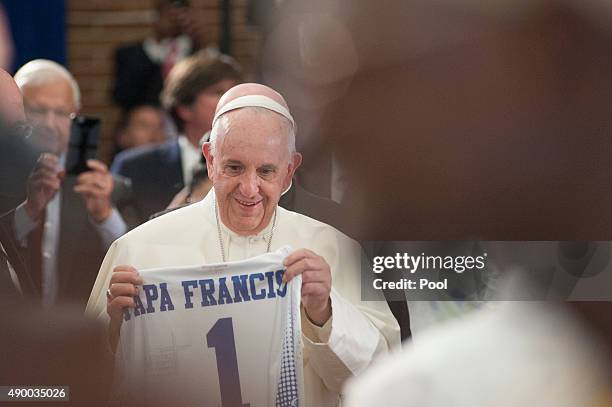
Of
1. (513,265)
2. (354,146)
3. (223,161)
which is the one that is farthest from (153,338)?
(354,146)

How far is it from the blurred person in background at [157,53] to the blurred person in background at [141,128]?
0.02 meters

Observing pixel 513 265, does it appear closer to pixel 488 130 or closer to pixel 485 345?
pixel 488 130

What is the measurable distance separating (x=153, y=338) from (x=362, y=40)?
1.65 metres

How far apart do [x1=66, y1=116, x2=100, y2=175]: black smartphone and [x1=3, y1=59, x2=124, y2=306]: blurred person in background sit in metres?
0.02

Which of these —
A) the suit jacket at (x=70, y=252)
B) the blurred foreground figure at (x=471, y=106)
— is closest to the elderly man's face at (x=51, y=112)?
the suit jacket at (x=70, y=252)

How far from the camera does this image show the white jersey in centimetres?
251

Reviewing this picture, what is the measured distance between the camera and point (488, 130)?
1.06 meters

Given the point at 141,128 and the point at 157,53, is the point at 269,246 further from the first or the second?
the point at 157,53

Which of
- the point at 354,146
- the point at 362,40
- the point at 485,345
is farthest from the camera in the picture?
the point at 354,146

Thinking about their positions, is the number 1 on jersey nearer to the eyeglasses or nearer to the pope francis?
the pope francis

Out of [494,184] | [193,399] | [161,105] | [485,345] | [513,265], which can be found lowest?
[485,345]

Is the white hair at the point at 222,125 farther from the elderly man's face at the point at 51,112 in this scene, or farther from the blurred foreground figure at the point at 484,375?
the blurred foreground figure at the point at 484,375

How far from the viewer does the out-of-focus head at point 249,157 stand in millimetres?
2506

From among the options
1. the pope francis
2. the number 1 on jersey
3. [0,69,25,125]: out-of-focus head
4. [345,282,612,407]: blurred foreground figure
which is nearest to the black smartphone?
[0,69,25,125]: out-of-focus head
